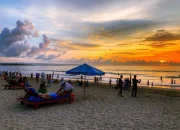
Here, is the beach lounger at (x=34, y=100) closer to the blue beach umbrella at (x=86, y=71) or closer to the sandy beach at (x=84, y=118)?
the sandy beach at (x=84, y=118)

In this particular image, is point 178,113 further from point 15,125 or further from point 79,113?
point 15,125

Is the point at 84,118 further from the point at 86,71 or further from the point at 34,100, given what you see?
the point at 86,71

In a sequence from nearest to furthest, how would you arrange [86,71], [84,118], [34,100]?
[84,118]
[34,100]
[86,71]

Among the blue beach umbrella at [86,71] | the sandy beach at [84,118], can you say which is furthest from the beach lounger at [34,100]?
the blue beach umbrella at [86,71]

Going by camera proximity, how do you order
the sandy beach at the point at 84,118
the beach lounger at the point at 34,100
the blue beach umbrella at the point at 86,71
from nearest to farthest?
the sandy beach at the point at 84,118, the beach lounger at the point at 34,100, the blue beach umbrella at the point at 86,71

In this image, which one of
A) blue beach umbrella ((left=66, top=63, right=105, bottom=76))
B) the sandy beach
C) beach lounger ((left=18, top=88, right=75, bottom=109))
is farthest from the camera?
blue beach umbrella ((left=66, top=63, right=105, bottom=76))

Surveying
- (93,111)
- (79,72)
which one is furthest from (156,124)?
(79,72)

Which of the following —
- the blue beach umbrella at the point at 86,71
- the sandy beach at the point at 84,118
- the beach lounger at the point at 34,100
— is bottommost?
the sandy beach at the point at 84,118

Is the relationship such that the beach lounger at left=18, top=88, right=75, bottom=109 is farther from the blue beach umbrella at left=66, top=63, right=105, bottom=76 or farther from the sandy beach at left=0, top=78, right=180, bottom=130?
the blue beach umbrella at left=66, top=63, right=105, bottom=76

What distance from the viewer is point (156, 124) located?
26.0 feet

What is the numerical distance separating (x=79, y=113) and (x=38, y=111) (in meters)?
2.16

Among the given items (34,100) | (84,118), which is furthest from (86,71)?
(84,118)

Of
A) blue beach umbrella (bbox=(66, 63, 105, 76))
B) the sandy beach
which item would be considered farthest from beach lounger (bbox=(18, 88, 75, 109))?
blue beach umbrella (bbox=(66, 63, 105, 76))

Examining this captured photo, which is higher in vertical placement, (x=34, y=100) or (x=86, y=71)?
(x=86, y=71)
